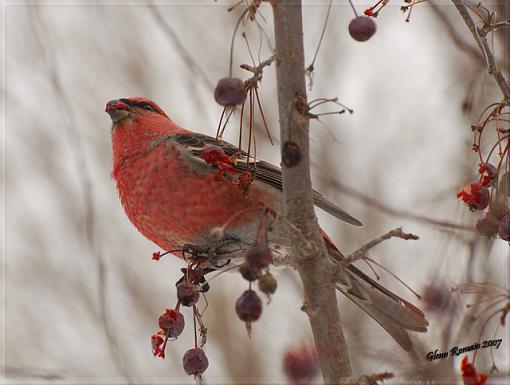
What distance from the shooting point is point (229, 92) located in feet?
7.06

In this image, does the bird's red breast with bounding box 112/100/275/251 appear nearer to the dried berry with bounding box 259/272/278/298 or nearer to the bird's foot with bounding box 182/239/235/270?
the bird's foot with bounding box 182/239/235/270

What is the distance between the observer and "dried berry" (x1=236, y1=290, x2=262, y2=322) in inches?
81.1

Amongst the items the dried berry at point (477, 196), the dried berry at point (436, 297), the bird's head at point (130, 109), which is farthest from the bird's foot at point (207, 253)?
the bird's head at point (130, 109)

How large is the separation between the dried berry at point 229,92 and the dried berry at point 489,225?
0.84 meters

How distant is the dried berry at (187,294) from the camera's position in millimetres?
2494

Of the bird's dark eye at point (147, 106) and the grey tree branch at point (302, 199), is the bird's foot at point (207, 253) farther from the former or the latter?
the bird's dark eye at point (147, 106)

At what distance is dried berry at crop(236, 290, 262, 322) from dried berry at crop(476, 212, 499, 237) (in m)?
0.77

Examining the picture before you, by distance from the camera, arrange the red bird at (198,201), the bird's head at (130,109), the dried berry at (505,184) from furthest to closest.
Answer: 1. the bird's head at (130,109)
2. the red bird at (198,201)
3. the dried berry at (505,184)

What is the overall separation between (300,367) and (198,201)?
912 mm

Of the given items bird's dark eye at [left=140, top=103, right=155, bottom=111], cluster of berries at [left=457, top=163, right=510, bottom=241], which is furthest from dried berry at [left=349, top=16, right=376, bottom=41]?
bird's dark eye at [left=140, top=103, right=155, bottom=111]

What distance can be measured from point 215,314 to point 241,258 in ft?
10.9

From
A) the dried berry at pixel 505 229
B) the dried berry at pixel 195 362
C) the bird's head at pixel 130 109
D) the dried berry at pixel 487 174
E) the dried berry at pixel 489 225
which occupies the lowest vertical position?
the dried berry at pixel 195 362
